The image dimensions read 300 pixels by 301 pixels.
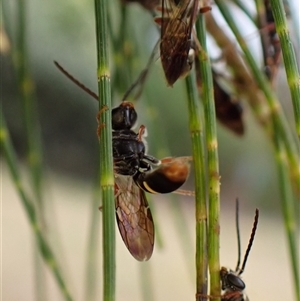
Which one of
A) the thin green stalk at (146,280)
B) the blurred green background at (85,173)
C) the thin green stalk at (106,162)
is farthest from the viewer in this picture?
the blurred green background at (85,173)

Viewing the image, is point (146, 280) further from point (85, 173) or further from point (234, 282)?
point (85, 173)

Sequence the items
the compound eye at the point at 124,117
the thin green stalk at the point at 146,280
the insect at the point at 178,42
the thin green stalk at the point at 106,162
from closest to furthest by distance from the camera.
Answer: the thin green stalk at the point at 106,162 → the insect at the point at 178,42 → the compound eye at the point at 124,117 → the thin green stalk at the point at 146,280

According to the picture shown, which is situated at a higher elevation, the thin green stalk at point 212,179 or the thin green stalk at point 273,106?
the thin green stalk at point 273,106

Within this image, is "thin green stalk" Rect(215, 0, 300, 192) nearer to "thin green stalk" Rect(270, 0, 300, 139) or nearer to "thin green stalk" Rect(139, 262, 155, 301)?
"thin green stalk" Rect(270, 0, 300, 139)

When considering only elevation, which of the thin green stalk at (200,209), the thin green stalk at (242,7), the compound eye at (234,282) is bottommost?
the compound eye at (234,282)

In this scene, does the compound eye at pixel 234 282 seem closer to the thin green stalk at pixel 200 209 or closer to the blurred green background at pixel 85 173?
the thin green stalk at pixel 200 209

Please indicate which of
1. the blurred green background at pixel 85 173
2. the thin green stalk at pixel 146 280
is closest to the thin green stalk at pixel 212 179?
the thin green stalk at pixel 146 280

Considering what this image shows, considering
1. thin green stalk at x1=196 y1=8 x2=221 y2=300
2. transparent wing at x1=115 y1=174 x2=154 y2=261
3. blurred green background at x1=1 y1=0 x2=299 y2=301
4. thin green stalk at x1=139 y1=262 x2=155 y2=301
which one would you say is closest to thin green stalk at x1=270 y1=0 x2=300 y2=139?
thin green stalk at x1=196 y1=8 x2=221 y2=300
